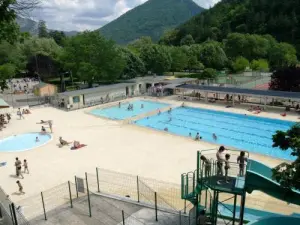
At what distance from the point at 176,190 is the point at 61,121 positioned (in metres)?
18.4

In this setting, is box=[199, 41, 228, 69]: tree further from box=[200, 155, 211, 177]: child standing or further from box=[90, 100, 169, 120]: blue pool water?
box=[200, 155, 211, 177]: child standing

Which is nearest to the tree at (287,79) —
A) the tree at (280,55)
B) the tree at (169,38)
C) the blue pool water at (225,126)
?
the blue pool water at (225,126)

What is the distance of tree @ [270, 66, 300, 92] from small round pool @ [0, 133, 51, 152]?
27.6 m

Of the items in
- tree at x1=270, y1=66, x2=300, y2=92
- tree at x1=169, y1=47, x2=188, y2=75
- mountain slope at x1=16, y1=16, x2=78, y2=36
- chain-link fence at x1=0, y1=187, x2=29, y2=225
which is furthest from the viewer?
tree at x1=169, y1=47, x2=188, y2=75

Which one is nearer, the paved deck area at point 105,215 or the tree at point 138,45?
the paved deck area at point 105,215

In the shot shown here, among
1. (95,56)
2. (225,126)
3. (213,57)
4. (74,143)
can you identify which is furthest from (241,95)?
(213,57)

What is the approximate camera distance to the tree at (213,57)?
204 feet

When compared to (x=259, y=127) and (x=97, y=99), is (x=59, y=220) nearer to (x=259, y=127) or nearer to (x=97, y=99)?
(x=259, y=127)

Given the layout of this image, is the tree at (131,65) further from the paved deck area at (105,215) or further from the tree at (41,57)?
the paved deck area at (105,215)

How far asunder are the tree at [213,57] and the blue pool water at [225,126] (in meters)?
33.3

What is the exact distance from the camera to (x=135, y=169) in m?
16.2

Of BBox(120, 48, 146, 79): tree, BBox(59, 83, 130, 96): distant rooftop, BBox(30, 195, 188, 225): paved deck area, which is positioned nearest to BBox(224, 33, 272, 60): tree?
BBox(120, 48, 146, 79): tree

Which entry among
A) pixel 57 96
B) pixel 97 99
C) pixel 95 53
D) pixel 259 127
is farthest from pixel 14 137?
pixel 259 127

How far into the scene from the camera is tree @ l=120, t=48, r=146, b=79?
48.0 meters
